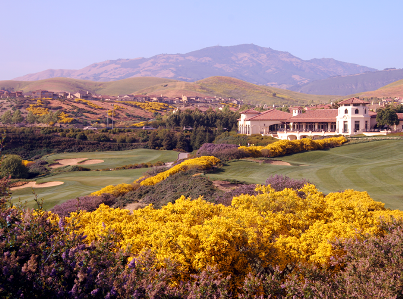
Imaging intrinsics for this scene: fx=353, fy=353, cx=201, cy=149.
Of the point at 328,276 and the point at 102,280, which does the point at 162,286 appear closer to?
the point at 102,280

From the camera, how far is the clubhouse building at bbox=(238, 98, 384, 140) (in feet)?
173

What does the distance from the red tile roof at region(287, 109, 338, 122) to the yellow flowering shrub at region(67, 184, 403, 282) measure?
44980 millimetres

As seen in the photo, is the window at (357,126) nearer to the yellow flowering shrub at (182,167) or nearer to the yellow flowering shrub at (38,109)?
the yellow flowering shrub at (182,167)

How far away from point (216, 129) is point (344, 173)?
5143cm

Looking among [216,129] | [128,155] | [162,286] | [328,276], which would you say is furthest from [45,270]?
[216,129]

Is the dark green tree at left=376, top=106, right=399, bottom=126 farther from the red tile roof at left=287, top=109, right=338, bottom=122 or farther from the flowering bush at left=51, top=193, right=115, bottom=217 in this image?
the flowering bush at left=51, top=193, right=115, bottom=217

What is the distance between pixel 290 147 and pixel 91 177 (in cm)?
2342

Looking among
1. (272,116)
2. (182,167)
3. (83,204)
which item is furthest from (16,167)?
(272,116)

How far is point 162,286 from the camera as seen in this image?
21.0 feet

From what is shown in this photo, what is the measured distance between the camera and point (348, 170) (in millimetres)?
29766

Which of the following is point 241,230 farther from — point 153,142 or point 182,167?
point 153,142

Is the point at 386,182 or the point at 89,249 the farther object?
the point at 386,182

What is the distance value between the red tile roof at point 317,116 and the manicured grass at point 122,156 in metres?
21.5

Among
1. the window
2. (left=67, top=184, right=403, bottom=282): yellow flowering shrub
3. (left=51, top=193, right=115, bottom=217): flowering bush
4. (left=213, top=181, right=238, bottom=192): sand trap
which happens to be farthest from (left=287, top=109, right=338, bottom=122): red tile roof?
(left=67, top=184, right=403, bottom=282): yellow flowering shrub
